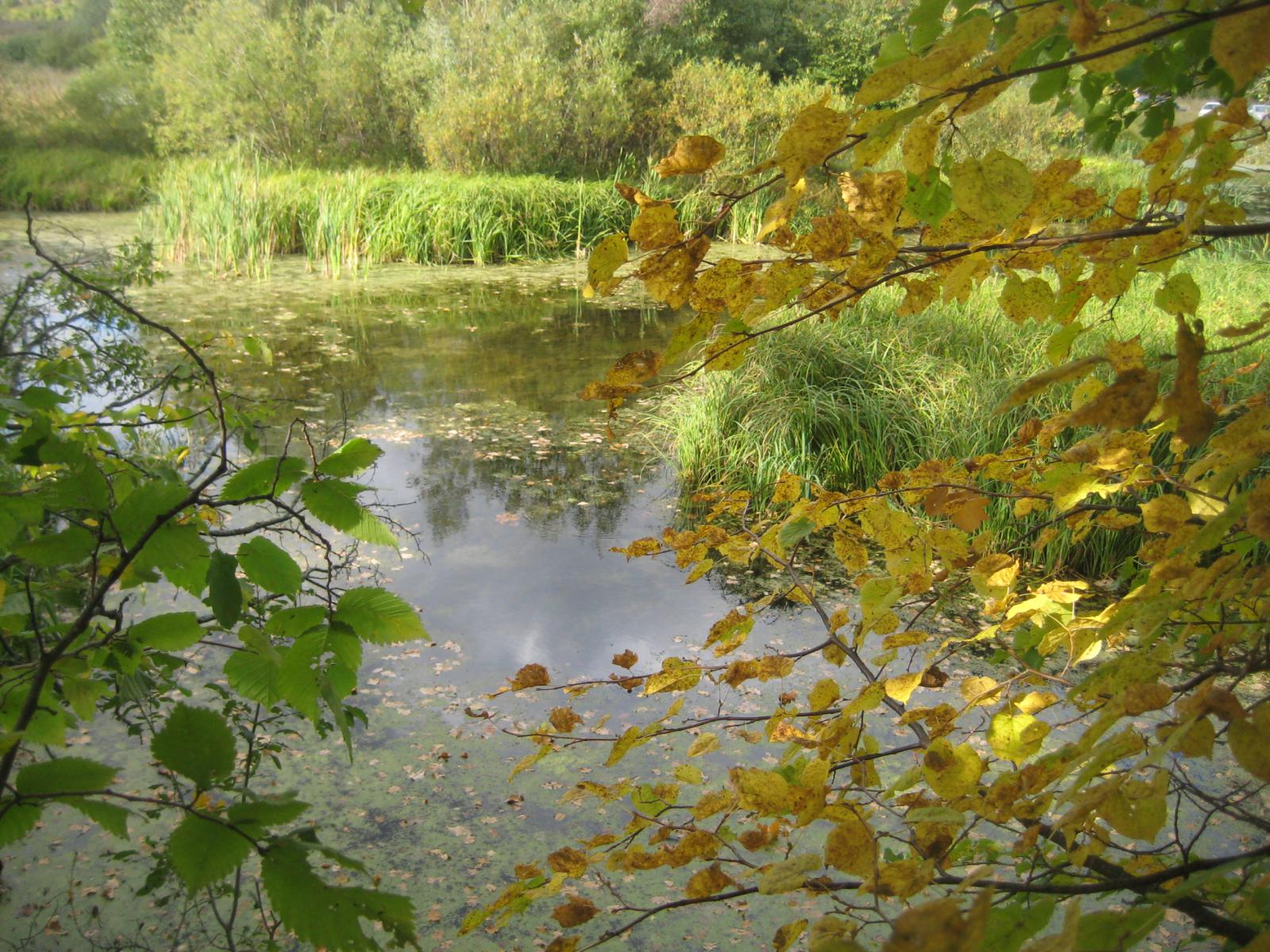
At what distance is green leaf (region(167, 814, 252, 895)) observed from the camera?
1.39ft

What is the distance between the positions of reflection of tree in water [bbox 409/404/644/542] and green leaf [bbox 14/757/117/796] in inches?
117

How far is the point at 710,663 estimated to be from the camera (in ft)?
8.89

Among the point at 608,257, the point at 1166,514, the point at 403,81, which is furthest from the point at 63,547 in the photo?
the point at 403,81

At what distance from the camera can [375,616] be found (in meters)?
0.60

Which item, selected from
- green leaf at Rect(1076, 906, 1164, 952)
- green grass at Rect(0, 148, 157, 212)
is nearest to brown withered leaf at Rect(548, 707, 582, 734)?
green leaf at Rect(1076, 906, 1164, 952)

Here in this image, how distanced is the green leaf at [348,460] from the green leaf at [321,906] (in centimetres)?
25

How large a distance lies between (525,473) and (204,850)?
3725 millimetres

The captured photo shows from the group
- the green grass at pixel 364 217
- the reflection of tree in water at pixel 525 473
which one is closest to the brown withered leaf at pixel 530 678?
the reflection of tree in water at pixel 525 473

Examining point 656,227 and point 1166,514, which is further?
point 1166,514

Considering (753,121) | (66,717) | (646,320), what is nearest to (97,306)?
(66,717)

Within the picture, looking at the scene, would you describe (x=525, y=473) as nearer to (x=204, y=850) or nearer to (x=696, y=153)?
(x=696, y=153)

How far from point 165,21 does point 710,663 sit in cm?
1690

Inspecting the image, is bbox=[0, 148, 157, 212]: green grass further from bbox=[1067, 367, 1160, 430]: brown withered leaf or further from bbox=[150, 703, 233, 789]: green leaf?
bbox=[1067, 367, 1160, 430]: brown withered leaf

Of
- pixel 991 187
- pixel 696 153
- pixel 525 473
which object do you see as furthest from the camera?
pixel 525 473
